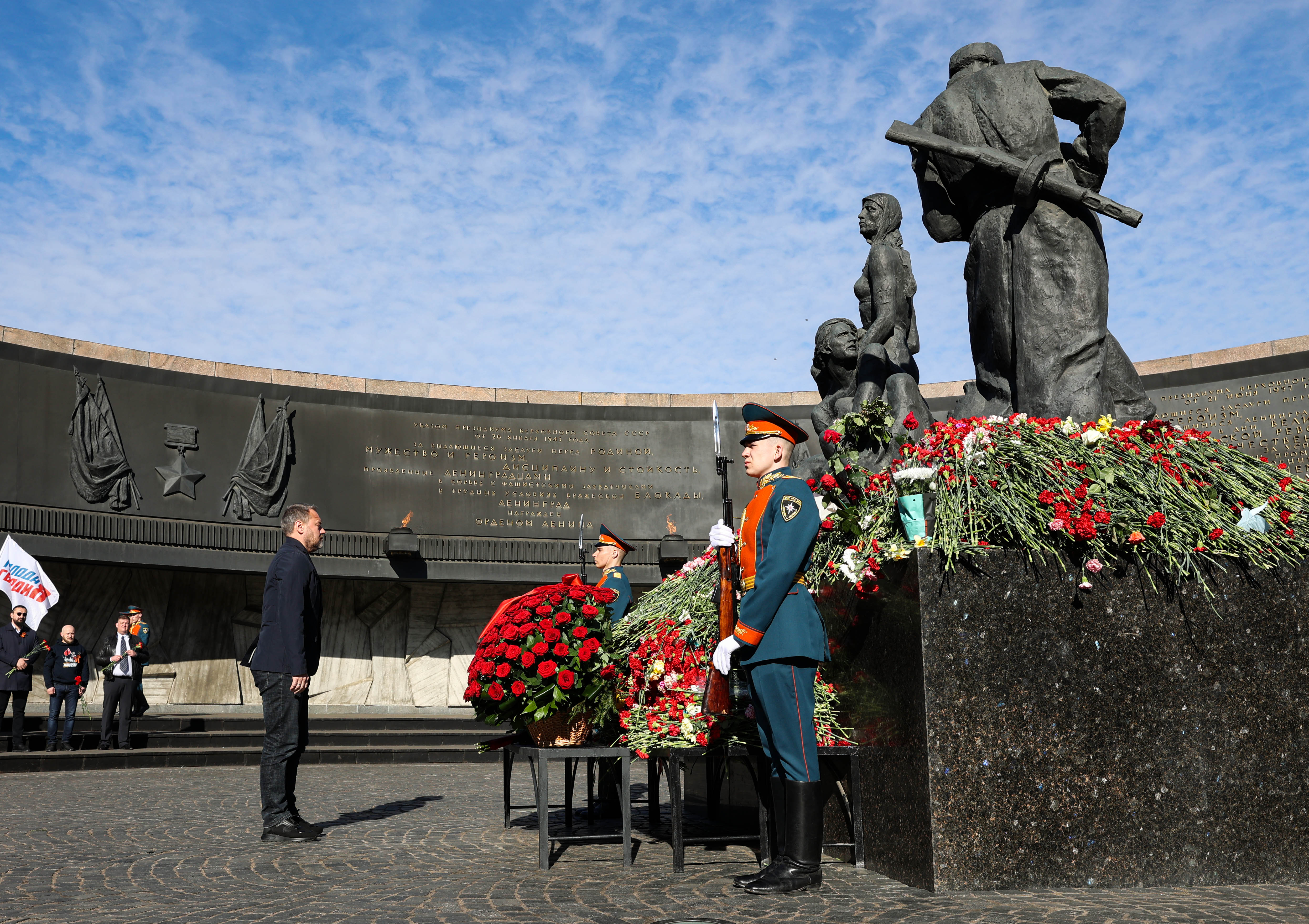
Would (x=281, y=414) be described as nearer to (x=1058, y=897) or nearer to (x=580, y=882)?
(x=580, y=882)

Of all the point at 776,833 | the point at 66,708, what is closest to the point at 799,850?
the point at 776,833

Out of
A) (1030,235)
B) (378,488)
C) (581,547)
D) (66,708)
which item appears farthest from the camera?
(378,488)

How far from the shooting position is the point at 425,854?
218 inches

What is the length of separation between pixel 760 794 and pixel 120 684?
10153 mm

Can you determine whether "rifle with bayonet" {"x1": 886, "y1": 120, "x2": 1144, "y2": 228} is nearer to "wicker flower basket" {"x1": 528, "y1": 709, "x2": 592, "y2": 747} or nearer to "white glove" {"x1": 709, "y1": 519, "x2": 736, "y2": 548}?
"white glove" {"x1": 709, "y1": 519, "x2": 736, "y2": 548}

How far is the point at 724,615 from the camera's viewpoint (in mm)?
4797

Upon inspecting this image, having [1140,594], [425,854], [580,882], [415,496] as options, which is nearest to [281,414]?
[415,496]

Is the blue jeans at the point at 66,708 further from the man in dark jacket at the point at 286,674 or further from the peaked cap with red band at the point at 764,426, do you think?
the peaked cap with red band at the point at 764,426

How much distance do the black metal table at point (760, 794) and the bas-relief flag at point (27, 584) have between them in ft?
33.9

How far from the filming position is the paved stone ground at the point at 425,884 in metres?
3.85

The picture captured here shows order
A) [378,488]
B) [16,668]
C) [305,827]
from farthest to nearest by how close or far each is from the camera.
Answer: [378,488], [16,668], [305,827]

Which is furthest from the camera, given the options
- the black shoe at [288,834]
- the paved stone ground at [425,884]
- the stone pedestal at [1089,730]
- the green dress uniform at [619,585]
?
the green dress uniform at [619,585]

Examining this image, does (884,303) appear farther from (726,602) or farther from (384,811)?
(384,811)

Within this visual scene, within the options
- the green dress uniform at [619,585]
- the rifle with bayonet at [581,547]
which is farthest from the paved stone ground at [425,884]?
the rifle with bayonet at [581,547]
